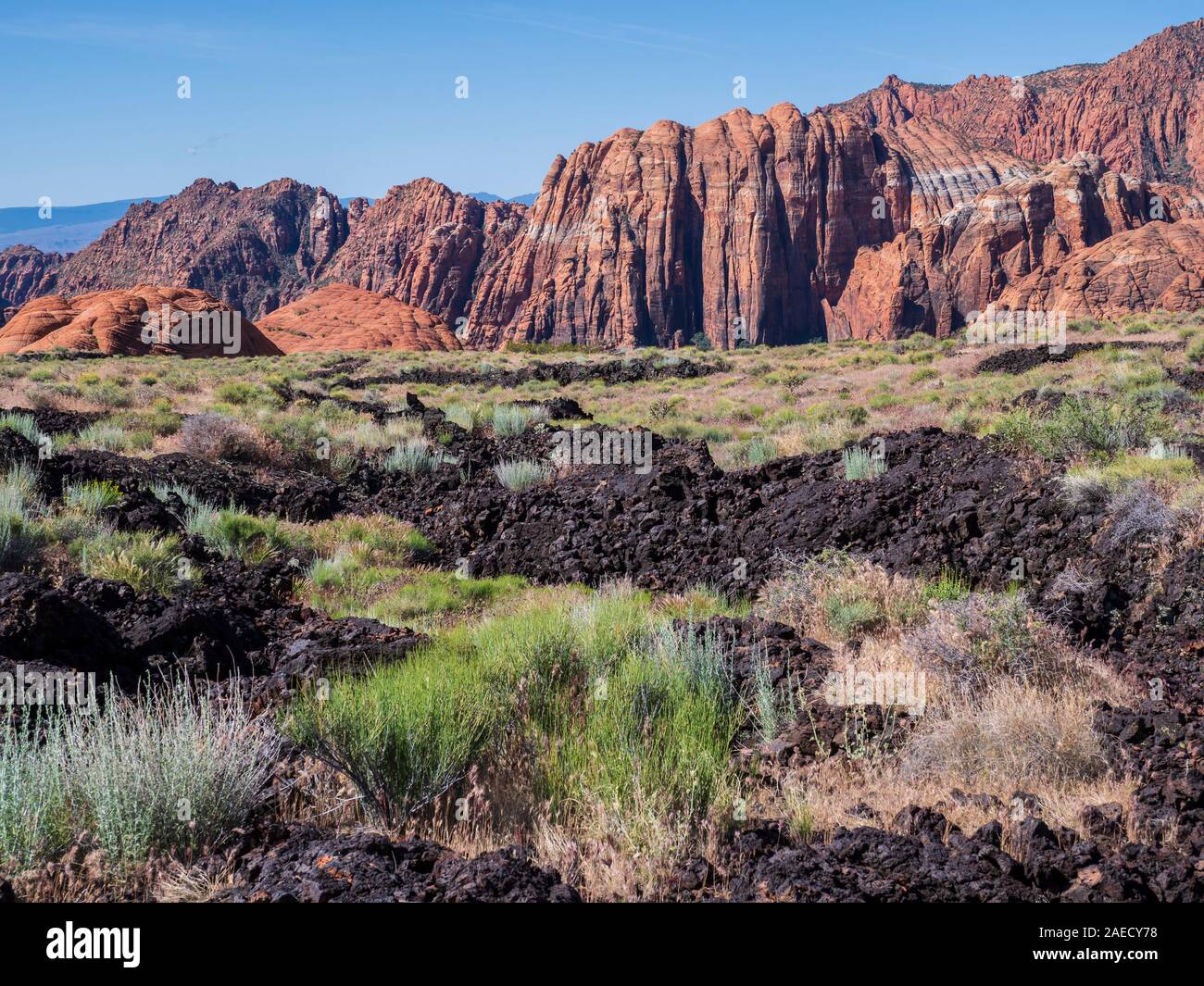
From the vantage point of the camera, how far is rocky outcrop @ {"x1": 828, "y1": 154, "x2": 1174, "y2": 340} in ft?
304

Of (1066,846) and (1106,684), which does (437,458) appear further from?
(1066,846)

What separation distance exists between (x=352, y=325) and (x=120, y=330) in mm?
35130

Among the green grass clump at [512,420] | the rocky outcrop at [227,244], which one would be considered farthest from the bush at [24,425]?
the rocky outcrop at [227,244]

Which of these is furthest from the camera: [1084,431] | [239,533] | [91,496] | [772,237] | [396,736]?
[772,237]

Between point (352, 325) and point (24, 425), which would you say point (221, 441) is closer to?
point (24, 425)

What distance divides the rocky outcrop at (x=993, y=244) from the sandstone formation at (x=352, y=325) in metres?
54.5

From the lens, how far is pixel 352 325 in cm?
8162

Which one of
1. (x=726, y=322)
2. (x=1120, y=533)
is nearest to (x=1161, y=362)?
(x=1120, y=533)

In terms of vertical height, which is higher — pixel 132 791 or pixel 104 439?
pixel 104 439

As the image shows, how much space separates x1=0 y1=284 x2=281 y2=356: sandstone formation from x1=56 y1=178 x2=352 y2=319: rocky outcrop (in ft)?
322

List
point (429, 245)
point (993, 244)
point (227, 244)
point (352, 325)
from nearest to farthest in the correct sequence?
point (352, 325) → point (993, 244) → point (429, 245) → point (227, 244)

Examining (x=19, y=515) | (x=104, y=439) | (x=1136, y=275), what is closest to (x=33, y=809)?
(x=19, y=515)

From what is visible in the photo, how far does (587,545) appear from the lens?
905cm

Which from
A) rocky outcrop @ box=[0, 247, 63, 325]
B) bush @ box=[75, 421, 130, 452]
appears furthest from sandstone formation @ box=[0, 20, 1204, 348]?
bush @ box=[75, 421, 130, 452]
